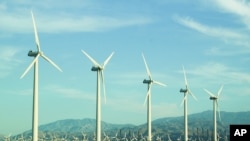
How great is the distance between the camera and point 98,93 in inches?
3890

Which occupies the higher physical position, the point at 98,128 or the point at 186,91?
the point at 186,91

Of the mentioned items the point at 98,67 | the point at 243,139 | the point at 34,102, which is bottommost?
the point at 243,139

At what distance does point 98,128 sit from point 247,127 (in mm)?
47318

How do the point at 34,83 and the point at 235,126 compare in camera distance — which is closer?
the point at 235,126

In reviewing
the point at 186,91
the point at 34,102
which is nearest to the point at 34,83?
the point at 34,102

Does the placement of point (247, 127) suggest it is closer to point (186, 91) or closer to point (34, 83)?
point (34, 83)

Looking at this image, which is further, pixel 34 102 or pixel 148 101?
pixel 148 101

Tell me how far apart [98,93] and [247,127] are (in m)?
48.1

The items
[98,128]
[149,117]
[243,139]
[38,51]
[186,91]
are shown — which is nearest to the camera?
[243,139]

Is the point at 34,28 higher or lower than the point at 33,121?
higher

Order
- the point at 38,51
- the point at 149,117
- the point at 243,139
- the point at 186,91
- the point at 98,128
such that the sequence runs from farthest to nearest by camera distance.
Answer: the point at 186,91 → the point at 149,117 → the point at 98,128 → the point at 38,51 → the point at 243,139

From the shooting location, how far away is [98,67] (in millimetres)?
101688

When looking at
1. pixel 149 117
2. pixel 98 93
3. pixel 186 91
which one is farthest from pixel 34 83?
pixel 186 91

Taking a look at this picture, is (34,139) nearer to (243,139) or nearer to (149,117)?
(243,139)
